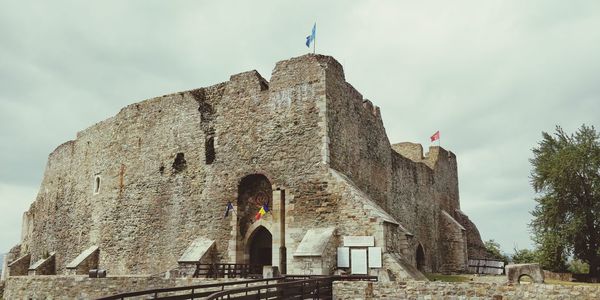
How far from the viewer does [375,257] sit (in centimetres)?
1603

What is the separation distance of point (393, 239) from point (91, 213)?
55.8 ft

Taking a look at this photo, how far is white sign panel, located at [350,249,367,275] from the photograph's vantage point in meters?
16.1

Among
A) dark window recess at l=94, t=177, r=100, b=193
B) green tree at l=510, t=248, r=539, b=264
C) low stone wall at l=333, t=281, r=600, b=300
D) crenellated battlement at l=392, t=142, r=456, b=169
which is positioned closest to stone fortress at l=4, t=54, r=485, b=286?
dark window recess at l=94, t=177, r=100, b=193

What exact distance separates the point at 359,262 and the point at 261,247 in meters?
5.31

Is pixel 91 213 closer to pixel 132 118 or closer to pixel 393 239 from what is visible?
pixel 132 118

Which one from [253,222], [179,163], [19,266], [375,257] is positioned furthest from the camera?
[19,266]

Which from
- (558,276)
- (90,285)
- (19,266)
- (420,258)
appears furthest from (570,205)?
(19,266)

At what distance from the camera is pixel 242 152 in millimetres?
20297

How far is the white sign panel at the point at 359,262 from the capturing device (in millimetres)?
16125

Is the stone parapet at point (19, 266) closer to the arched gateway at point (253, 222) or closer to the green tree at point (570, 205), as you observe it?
the arched gateway at point (253, 222)

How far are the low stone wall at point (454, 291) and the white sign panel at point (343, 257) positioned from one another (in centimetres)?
196

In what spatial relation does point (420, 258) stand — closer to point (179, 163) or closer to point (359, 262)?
point (359, 262)

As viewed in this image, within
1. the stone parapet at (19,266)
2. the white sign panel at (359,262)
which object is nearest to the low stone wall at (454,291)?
the white sign panel at (359,262)

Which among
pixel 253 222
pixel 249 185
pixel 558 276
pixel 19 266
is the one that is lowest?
pixel 558 276
